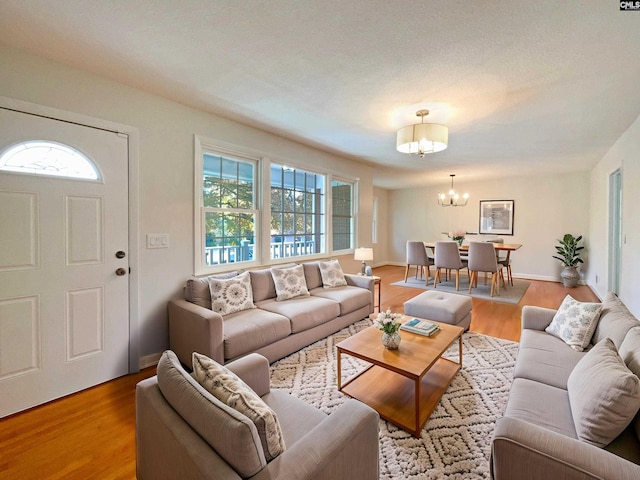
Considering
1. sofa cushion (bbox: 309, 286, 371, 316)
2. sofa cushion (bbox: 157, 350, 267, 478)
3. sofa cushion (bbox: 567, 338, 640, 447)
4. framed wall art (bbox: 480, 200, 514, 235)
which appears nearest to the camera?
sofa cushion (bbox: 157, 350, 267, 478)

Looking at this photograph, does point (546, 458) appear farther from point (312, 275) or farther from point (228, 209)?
point (228, 209)

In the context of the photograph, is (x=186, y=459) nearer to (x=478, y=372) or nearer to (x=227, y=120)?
(x=478, y=372)

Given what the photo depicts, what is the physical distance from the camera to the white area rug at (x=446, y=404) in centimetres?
154

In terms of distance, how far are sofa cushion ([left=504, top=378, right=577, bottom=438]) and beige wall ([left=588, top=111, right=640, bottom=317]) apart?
2412 mm

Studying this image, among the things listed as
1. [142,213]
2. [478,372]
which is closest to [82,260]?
[142,213]

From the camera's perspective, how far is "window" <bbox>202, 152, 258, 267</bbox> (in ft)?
10.3

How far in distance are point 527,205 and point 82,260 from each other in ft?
26.1

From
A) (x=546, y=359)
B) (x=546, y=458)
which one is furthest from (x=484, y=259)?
(x=546, y=458)

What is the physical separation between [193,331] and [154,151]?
1.66 m

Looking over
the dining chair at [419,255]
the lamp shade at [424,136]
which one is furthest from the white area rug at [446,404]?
the dining chair at [419,255]

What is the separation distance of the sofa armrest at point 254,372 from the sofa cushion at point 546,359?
1494 mm

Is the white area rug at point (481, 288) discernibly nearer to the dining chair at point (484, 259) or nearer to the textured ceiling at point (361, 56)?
the dining chair at point (484, 259)

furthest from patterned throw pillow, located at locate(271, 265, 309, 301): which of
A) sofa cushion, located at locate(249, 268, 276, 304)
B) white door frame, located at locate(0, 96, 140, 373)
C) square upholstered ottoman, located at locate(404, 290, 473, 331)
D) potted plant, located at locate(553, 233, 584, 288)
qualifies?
potted plant, located at locate(553, 233, 584, 288)

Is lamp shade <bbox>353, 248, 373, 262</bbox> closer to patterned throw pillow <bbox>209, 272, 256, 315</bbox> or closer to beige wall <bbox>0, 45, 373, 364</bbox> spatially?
patterned throw pillow <bbox>209, 272, 256, 315</bbox>
